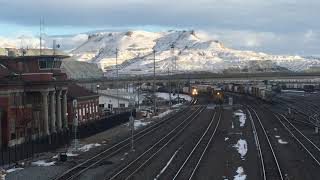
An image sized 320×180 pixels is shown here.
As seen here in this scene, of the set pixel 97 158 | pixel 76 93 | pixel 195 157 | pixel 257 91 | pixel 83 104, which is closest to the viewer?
pixel 195 157

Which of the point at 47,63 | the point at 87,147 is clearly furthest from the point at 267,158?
the point at 47,63

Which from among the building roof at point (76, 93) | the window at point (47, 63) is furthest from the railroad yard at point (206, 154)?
the building roof at point (76, 93)

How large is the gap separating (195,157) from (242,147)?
7.19 m

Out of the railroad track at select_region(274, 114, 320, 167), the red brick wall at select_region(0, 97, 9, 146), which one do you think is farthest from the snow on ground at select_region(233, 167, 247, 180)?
the red brick wall at select_region(0, 97, 9, 146)

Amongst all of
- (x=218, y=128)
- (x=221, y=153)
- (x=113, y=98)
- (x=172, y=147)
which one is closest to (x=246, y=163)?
(x=221, y=153)

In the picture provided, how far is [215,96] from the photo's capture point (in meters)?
131

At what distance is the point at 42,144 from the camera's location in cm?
5294

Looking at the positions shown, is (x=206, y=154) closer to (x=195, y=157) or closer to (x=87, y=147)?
(x=195, y=157)

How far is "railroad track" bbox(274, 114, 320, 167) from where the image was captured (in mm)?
43781

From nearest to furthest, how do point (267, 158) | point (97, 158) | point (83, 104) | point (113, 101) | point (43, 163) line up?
point (43, 163) → point (267, 158) → point (97, 158) → point (83, 104) → point (113, 101)

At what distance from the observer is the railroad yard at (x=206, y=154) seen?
118 feet

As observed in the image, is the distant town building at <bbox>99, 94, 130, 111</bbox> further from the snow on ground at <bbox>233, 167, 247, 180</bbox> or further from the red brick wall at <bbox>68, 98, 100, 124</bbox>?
the snow on ground at <bbox>233, 167, 247, 180</bbox>

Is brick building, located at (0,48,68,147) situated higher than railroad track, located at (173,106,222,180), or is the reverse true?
brick building, located at (0,48,68,147)

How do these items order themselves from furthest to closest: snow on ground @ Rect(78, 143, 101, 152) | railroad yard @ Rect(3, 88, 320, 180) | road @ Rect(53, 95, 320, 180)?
1. snow on ground @ Rect(78, 143, 101, 152)
2. railroad yard @ Rect(3, 88, 320, 180)
3. road @ Rect(53, 95, 320, 180)
